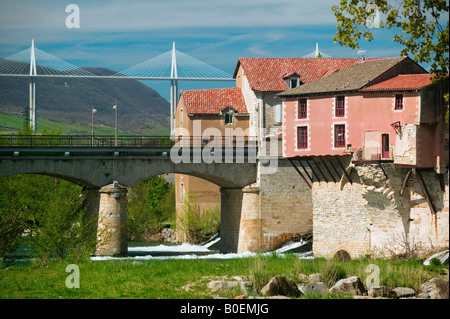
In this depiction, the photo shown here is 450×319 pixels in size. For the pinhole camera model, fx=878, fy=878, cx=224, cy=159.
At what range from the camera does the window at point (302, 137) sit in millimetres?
51031

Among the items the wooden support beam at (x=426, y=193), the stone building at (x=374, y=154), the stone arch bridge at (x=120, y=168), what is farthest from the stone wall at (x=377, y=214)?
the stone arch bridge at (x=120, y=168)

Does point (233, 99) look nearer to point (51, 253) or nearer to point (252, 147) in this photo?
point (252, 147)

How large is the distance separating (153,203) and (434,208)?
4723 cm

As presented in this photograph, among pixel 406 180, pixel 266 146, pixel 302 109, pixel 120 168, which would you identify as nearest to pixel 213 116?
pixel 266 146

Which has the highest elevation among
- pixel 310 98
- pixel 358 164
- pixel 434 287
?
pixel 310 98

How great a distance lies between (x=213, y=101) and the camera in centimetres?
6588

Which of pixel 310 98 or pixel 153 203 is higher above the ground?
→ pixel 310 98

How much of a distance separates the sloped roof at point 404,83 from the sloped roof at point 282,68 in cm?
1646

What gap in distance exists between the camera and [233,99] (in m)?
66.1

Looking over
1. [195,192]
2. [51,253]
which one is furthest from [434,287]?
[195,192]

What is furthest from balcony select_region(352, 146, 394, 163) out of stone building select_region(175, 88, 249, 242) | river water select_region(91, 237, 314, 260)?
stone building select_region(175, 88, 249, 242)

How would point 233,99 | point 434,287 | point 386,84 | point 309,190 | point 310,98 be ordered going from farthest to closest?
point 233,99, point 309,190, point 310,98, point 386,84, point 434,287

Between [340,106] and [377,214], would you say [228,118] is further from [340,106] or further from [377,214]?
[377,214]

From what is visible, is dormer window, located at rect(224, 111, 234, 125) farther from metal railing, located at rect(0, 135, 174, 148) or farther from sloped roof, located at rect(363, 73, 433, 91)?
sloped roof, located at rect(363, 73, 433, 91)
